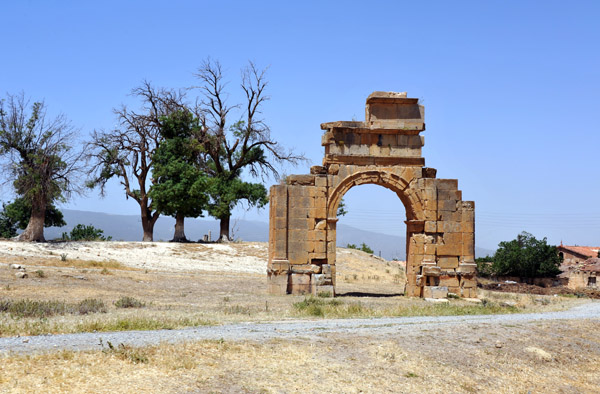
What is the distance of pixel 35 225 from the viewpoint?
32.8 metres

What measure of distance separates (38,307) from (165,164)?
24.7 metres

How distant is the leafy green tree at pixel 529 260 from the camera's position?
3522 cm

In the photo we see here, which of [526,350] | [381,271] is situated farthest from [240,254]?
[526,350]

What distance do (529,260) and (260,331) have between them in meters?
27.9

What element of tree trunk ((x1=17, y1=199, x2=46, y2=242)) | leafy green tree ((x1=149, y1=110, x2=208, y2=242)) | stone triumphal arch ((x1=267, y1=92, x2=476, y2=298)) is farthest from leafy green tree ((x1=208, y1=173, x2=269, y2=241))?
stone triumphal arch ((x1=267, y1=92, x2=476, y2=298))

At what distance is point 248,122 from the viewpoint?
128 feet

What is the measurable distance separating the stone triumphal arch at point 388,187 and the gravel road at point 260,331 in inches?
177

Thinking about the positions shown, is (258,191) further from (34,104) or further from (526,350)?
(526,350)

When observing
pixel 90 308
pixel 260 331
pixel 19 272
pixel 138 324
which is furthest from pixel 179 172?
pixel 260 331

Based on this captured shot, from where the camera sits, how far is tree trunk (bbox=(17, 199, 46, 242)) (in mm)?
32594

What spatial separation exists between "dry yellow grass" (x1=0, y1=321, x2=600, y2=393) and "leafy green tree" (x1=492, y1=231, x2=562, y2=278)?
23.8 metres

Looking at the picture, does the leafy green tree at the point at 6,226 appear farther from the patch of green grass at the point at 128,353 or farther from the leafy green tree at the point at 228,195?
the patch of green grass at the point at 128,353

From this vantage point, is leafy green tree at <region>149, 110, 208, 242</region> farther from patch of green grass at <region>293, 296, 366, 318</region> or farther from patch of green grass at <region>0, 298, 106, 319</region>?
patch of green grass at <region>0, 298, 106, 319</region>

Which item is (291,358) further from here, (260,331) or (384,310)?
(384,310)
